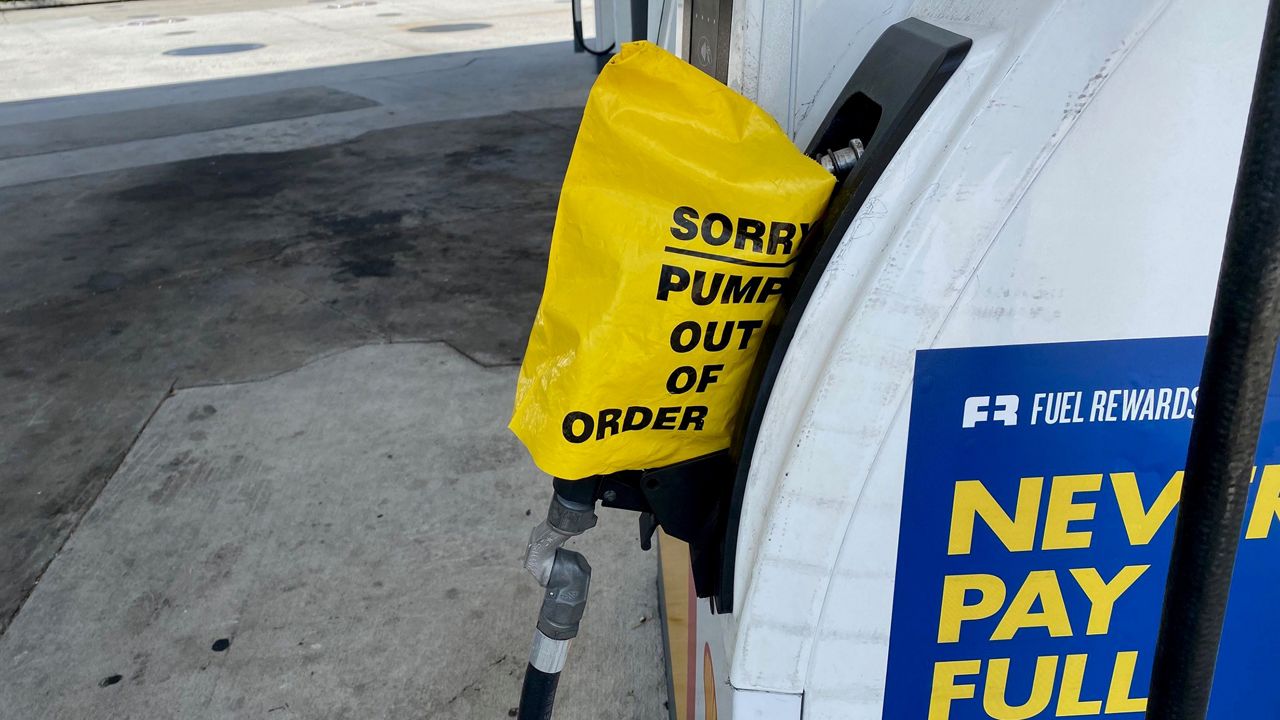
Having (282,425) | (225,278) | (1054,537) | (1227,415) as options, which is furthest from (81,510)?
(1227,415)

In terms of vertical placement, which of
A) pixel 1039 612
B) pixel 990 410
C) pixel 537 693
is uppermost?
pixel 990 410

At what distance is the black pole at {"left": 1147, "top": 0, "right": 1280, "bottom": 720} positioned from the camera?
0.63 meters

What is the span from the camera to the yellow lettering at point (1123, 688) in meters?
1.09

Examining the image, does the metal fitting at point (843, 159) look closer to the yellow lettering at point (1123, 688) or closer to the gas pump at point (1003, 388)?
the gas pump at point (1003, 388)

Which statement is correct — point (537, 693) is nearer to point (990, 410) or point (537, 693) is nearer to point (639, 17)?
point (990, 410)

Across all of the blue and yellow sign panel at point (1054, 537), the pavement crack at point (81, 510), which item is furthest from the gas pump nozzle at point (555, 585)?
the pavement crack at point (81, 510)

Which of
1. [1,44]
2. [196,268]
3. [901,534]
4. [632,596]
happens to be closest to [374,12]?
[1,44]

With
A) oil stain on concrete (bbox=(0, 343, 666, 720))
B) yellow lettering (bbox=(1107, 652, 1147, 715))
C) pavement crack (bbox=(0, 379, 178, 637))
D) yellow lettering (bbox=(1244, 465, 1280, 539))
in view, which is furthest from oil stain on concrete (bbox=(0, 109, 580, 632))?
yellow lettering (bbox=(1244, 465, 1280, 539))

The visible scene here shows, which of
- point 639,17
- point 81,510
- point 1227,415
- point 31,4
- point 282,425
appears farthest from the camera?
point 31,4

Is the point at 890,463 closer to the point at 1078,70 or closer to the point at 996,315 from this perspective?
the point at 996,315

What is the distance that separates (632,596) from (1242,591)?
187 centimetres

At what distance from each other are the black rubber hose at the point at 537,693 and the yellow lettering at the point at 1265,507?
78cm

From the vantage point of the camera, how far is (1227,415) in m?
0.68

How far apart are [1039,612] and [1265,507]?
0.23 m
